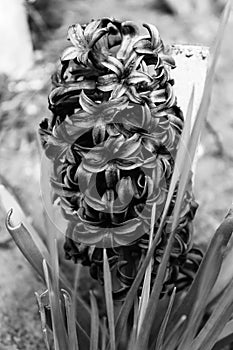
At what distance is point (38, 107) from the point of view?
4.25ft

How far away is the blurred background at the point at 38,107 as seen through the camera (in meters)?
0.94

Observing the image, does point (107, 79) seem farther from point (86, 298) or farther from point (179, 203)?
point (86, 298)

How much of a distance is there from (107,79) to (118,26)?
7 cm

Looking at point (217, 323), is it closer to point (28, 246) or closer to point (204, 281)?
point (204, 281)

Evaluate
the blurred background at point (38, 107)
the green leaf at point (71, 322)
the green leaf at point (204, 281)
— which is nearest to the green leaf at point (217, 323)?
the green leaf at point (204, 281)

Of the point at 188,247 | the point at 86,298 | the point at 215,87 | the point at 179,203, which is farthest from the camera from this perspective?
the point at 215,87

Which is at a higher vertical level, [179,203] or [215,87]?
[215,87]

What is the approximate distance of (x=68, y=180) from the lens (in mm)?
718

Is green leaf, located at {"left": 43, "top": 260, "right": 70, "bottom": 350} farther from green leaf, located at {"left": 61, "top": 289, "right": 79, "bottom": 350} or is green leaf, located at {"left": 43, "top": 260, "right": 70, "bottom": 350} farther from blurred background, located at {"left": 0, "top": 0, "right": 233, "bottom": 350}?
blurred background, located at {"left": 0, "top": 0, "right": 233, "bottom": 350}

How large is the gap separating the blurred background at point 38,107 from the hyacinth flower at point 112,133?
0.21 metres

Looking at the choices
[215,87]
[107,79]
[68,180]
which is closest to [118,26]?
[107,79]

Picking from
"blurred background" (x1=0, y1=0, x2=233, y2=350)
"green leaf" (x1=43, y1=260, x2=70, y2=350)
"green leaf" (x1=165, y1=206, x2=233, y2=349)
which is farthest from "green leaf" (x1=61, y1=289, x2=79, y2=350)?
"blurred background" (x1=0, y1=0, x2=233, y2=350)

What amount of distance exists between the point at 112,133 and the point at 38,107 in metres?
0.64

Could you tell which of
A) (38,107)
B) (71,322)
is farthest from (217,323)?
(38,107)
